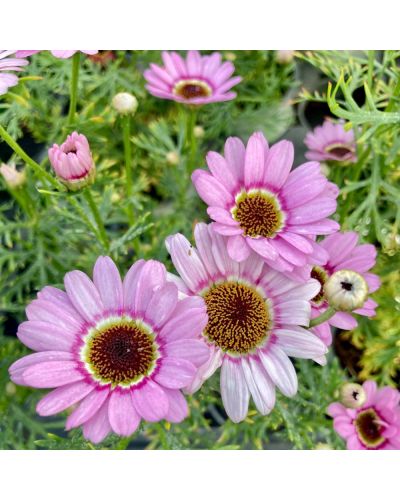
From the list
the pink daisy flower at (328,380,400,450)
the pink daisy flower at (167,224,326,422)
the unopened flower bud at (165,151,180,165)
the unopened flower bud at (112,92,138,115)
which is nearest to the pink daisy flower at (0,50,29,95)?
the unopened flower bud at (112,92,138,115)

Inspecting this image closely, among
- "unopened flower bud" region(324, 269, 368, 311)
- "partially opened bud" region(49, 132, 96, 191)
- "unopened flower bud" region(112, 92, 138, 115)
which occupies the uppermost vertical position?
"unopened flower bud" region(112, 92, 138, 115)

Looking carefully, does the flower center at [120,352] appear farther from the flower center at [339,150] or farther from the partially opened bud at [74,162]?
the flower center at [339,150]

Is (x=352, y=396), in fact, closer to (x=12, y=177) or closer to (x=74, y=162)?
(x=74, y=162)

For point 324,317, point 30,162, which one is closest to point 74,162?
point 30,162

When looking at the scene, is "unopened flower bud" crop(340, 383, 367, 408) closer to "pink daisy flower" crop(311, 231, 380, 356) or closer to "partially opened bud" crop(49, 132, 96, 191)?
"pink daisy flower" crop(311, 231, 380, 356)

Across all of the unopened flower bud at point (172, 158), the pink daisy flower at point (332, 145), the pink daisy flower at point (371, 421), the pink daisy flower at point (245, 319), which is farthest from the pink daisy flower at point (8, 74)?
the pink daisy flower at point (371, 421)
